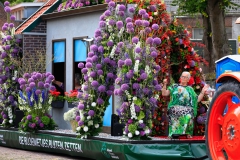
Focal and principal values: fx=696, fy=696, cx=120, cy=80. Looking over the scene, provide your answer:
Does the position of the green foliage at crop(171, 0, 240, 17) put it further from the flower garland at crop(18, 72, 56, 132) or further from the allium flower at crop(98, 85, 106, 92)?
the allium flower at crop(98, 85, 106, 92)

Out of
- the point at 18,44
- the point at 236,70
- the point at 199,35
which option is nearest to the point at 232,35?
the point at 199,35

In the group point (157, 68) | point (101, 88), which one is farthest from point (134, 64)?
point (101, 88)

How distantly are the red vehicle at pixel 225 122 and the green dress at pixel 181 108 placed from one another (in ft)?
9.00

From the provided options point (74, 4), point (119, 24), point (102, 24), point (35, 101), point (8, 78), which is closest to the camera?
point (119, 24)

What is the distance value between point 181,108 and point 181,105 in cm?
5

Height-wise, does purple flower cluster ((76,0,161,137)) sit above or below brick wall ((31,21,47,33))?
below

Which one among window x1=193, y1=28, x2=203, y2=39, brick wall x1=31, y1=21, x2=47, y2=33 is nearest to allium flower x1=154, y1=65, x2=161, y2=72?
brick wall x1=31, y1=21, x2=47, y2=33

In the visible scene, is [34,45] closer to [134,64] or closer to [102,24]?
[102,24]

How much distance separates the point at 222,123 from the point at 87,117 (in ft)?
13.3

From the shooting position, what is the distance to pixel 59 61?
51.8 feet

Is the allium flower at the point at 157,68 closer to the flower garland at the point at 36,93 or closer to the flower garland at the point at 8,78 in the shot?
the flower garland at the point at 36,93

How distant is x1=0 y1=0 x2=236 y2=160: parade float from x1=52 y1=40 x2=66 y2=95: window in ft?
4.29

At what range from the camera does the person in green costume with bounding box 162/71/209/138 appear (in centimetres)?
1123

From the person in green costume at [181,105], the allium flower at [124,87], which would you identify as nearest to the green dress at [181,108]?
the person in green costume at [181,105]
